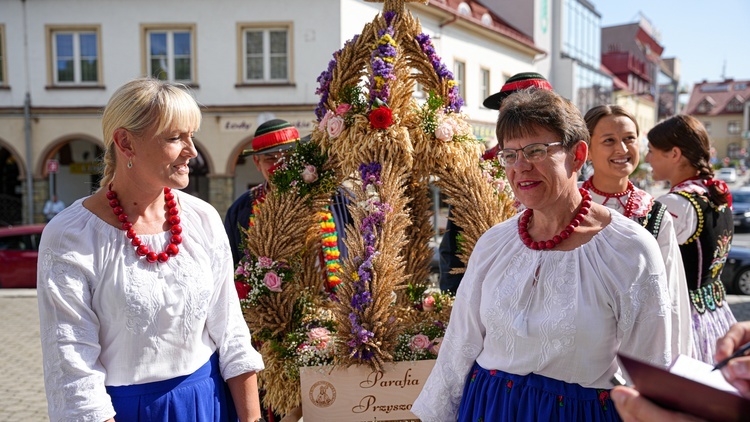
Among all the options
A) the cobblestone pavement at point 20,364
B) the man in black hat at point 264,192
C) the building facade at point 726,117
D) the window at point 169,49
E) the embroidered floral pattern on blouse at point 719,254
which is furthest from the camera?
the building facade at point 726,117

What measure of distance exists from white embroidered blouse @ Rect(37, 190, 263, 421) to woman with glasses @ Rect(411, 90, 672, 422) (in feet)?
2.79

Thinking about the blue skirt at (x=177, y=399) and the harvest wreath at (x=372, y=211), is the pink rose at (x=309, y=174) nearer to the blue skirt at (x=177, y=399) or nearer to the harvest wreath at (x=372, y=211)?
the harvest wreath at (x=372, y=211)

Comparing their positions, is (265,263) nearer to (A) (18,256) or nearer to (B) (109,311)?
(B) (109,311)

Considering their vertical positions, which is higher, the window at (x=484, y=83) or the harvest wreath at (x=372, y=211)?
the window at (x=484, y=83)

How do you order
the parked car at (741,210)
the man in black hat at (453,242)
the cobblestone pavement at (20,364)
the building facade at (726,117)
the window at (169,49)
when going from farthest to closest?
the building facade at (726,117), the parked car at (741,210), the window at (169,49), the cobblestone pavement at (20,364), the man in black hat at (453,242)

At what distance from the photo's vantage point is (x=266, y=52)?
16109 mm

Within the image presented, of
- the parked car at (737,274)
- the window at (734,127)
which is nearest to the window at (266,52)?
the parked car at (737,274)

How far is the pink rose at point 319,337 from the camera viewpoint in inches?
106

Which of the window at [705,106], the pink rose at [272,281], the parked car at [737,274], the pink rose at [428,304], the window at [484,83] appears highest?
the window at [705,106]

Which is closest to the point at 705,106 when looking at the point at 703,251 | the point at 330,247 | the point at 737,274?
the point at 737,274

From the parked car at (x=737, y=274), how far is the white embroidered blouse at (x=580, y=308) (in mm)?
9273

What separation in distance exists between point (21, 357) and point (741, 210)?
2209cm

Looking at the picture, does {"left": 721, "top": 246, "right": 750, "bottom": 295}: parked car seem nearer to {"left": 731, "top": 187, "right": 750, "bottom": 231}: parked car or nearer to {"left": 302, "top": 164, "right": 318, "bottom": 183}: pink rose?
{"left": 302, "top": 164, "right": 318, "bottom": 183}: pink rose

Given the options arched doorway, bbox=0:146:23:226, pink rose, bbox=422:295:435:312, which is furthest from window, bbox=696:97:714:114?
pink rose, bbox=422:295:435:312
